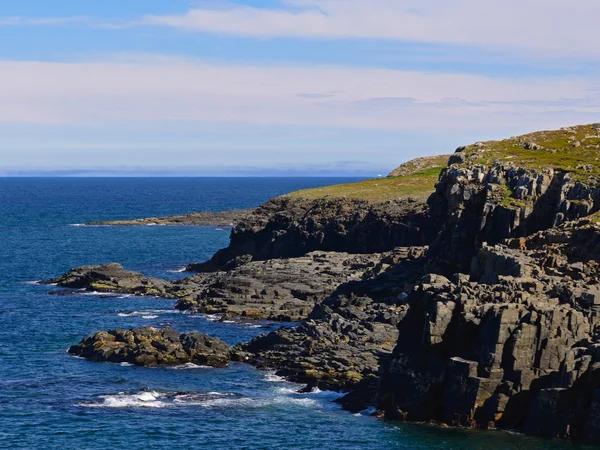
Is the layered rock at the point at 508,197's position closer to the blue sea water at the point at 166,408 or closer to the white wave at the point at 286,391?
the blue sea water at the point at 166,408

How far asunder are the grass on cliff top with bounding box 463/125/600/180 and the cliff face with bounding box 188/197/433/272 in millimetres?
20331

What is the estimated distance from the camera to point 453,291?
73.0 m

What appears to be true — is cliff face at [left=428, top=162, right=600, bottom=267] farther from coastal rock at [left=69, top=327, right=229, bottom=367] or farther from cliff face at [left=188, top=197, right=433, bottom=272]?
coastal rock at [left=69, top=327, right=229, bottom=367]

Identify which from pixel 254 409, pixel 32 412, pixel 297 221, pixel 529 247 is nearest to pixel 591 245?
pixel 529 247

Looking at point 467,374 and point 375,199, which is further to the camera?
point 375,199

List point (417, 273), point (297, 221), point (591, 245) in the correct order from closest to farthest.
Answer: point (591, 245), point (417, 273), point (297, 221)

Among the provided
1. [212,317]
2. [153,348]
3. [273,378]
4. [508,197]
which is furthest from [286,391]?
[508,197]

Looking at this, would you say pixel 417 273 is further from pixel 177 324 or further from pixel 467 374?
pixel 467 374

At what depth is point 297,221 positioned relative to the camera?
170 meters

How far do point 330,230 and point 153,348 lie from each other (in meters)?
76.5

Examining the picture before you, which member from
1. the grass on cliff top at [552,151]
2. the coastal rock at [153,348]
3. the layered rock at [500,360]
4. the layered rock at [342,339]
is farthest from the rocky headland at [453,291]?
the coastal rock at [153,348]

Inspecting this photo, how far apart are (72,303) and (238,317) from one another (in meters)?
23.9

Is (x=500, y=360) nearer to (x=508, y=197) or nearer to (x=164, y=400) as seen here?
(x=164, y=400)

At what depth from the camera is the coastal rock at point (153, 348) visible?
87812 mm
